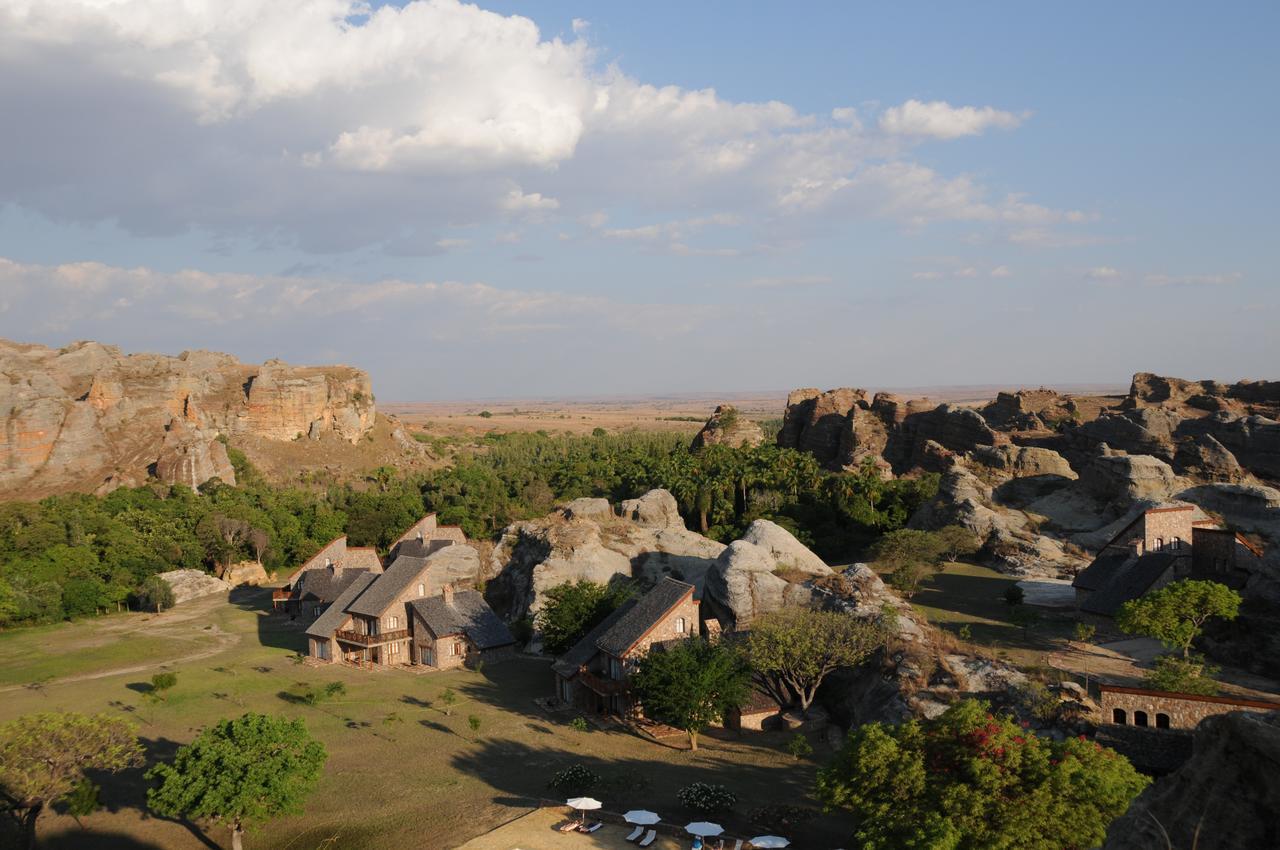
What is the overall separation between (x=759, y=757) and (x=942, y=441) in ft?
206

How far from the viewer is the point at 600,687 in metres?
40.0

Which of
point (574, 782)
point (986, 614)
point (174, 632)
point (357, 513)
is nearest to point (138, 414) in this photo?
point (357, 513)

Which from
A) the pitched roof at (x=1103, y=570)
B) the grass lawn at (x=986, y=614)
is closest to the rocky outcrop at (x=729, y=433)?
the grass lawn at (x=986, y=614)

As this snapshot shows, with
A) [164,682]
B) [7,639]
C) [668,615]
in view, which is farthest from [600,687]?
[7,639]

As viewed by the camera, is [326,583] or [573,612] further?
[326,583]

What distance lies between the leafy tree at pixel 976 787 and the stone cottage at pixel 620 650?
16.6m

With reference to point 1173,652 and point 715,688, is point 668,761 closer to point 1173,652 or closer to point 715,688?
point 715,688

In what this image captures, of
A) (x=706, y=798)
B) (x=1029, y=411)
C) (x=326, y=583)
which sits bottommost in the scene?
(x=326, y=583)

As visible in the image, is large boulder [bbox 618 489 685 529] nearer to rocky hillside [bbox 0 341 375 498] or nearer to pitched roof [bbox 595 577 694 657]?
pitched roof [bbox 595 577 694 657]

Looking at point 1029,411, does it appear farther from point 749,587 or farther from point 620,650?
point 620,650

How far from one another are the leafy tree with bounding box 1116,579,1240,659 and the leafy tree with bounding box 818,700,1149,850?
46.4 ft

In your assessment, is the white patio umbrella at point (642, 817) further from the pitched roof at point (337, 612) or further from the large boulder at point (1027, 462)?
the large boulder at point (1027, 462)

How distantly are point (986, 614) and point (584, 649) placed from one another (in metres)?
21.7

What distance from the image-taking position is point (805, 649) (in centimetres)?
3741
